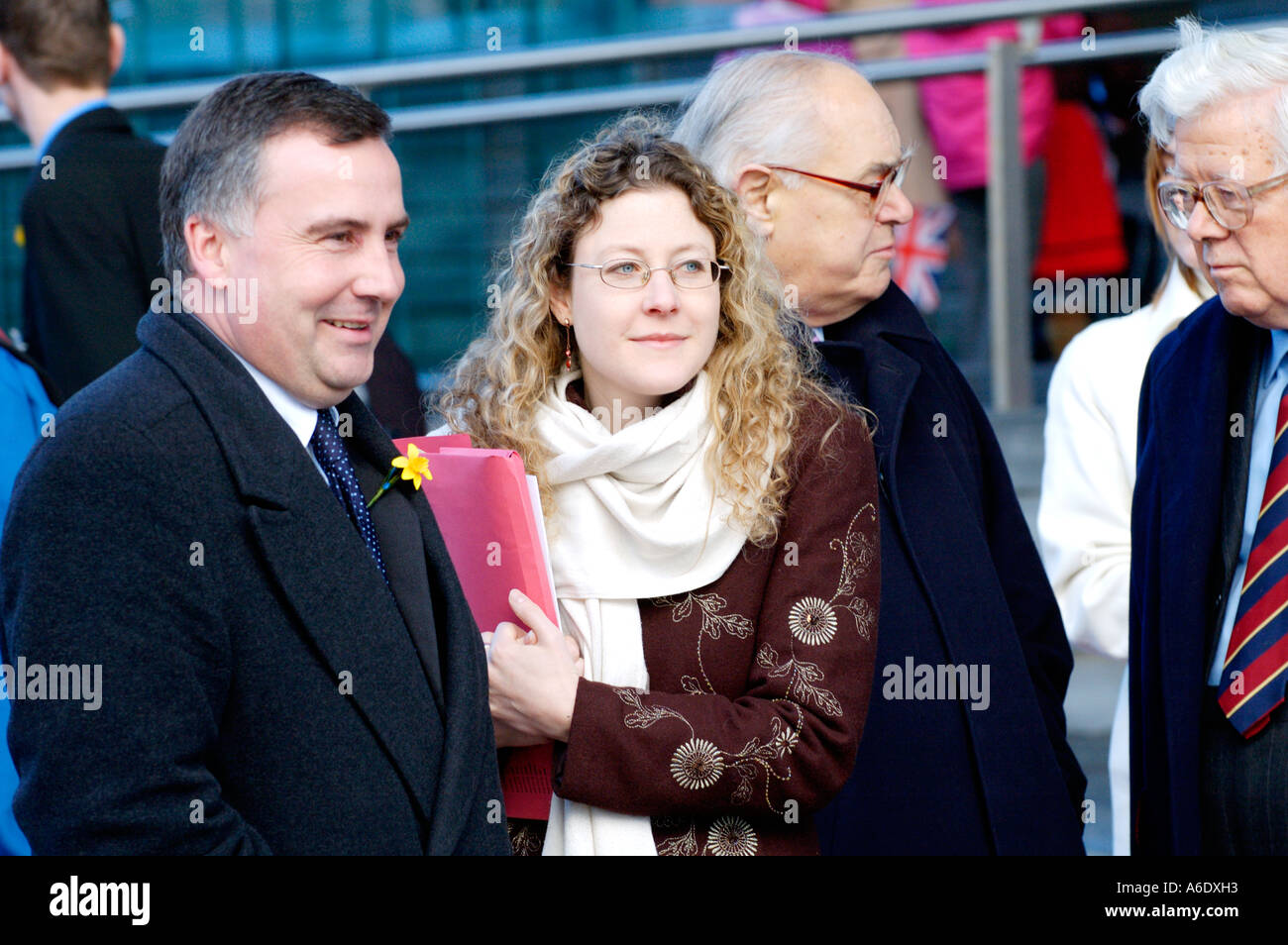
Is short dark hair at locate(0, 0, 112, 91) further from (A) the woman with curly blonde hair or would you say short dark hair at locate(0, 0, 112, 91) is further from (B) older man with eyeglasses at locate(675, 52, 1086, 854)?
(A) the woman with curly blonde hair

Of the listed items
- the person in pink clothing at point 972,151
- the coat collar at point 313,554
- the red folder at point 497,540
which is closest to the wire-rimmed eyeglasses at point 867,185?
the red folder at point 497,540

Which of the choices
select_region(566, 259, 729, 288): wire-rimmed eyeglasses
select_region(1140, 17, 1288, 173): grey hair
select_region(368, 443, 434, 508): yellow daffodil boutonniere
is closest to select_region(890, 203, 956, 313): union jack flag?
select_region(1140, 17, 1288, 173): grey hair

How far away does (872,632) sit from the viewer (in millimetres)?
2193

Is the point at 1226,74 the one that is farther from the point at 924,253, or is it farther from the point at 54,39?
the point at 54,39

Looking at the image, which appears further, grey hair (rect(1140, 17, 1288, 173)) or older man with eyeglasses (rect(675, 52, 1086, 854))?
older man with eyeglasses (rect(675, 52, 1086, 854))

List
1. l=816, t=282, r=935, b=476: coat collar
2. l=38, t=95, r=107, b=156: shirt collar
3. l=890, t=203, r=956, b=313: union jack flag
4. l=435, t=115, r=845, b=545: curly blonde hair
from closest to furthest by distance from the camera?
l=435, t=115, r=845, b=545: curly blonde hair → l=816, t=282, r=935, b=476: coat collar → l=38, t=95, r=107, b=156: shirt collar → l=890, t=203, r=956, b=313: union jack flag

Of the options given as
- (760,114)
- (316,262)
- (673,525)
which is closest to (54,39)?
(760,114)

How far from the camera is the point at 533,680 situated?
210 cm

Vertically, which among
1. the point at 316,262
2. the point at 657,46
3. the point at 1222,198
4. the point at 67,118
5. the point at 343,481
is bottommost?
the point at 343,481

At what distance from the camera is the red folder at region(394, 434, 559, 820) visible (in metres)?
2.09

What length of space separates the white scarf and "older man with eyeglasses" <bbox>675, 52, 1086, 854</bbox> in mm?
528

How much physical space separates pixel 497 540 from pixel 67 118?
210 centimetres

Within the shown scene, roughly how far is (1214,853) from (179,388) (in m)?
1.77

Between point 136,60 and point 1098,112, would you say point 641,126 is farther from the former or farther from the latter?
point 136,60
